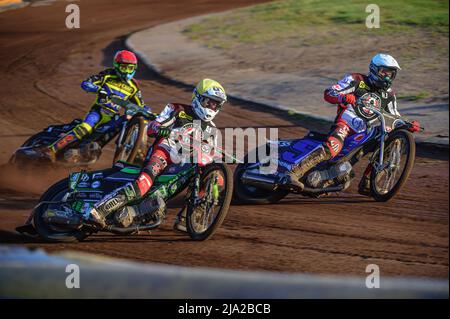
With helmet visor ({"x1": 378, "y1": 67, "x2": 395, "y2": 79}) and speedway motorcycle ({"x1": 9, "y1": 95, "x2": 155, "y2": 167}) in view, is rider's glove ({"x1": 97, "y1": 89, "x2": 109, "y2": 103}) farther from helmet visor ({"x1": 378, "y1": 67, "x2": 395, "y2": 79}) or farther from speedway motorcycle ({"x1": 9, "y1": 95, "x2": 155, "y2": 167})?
helmet visor ({"x1": 378, "y1": 67, "x2": 395, "y2": 79})

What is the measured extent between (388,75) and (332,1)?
17420 mm

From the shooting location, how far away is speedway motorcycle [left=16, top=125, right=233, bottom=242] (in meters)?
9.14

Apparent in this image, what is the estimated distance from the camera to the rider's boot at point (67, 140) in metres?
13.0

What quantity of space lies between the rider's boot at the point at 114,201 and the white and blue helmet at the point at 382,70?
4.03 meters

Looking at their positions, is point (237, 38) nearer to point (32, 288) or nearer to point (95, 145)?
point (95, 145)

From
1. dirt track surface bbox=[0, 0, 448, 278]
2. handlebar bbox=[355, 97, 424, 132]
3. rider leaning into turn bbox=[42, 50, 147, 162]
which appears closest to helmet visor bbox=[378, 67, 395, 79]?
handlebar bbox=[355, 97, 424, 132]

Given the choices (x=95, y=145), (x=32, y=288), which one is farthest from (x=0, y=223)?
(x=95, y=145)

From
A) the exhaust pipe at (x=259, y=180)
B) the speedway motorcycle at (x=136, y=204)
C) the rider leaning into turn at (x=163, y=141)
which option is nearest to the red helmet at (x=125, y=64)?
the exhaust pipe at (x=259, y=180)

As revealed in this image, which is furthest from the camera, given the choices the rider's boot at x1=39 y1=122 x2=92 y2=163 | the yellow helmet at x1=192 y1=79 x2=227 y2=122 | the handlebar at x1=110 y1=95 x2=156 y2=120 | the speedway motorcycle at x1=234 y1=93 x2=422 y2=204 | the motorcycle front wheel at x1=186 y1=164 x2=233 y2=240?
the rider's boot at x1=39 y1=122 x2=92 y2=163

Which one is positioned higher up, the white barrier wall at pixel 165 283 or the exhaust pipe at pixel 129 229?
the exhaust pipe at pixel 129 229

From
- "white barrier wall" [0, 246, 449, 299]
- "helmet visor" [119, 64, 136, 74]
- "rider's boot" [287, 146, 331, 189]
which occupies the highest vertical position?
"helmet visor" [119, 64, 136, 74]

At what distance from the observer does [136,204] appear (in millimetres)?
9328

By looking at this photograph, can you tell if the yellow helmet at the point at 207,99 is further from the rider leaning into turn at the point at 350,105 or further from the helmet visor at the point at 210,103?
the rider leaning into turn at the point at 350,105

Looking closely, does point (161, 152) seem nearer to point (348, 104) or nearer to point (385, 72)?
point (348, 104)
